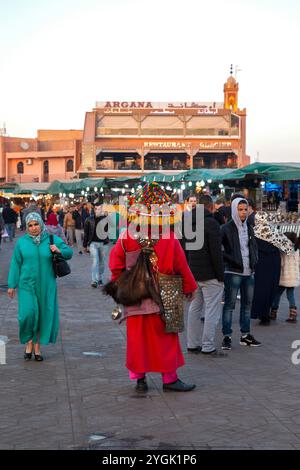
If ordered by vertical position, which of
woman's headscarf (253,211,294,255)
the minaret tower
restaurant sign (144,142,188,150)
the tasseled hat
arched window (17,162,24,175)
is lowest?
woman's headscarf (253,211,294,255)

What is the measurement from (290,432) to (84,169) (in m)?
61.0

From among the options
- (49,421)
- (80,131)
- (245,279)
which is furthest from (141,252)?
(80,131)

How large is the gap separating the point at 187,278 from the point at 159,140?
197 feet

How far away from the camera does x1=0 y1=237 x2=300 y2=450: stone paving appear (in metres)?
5.36

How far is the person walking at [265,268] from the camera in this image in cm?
1055

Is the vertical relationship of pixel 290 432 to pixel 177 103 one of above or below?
below

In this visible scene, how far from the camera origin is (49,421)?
19.2 feet

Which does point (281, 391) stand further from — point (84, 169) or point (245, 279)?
point (84, 169)

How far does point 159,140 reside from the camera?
217ft

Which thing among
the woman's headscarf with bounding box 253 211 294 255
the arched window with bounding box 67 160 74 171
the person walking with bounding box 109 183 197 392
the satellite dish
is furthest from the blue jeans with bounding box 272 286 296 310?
the satellite dish

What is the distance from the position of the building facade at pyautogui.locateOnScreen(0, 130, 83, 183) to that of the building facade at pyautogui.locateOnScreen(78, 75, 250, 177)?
26.8 ft

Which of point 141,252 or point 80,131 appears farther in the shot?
point 80,131

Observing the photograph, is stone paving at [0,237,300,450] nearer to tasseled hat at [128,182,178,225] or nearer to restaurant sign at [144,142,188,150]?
tasseled hat at [128,182,178,225]

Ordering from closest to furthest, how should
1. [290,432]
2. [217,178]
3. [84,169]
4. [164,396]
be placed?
[290,432] → [164,396] → [217,178] → [84,169]
